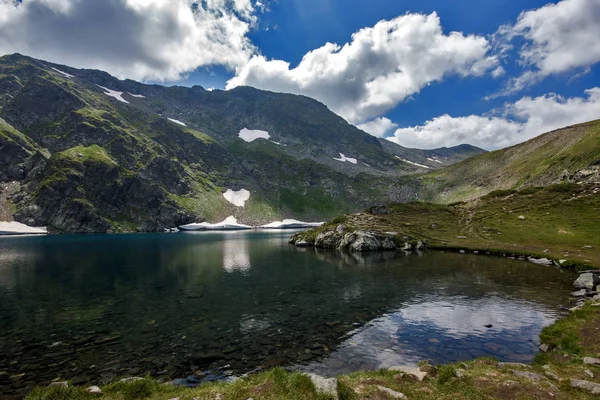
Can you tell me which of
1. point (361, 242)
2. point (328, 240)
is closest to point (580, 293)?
point (361, 242)

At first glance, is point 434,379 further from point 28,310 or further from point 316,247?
point 316,247

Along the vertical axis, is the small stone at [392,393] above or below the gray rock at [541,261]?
above

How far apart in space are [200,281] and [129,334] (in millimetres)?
28170

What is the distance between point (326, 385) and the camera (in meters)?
16.3

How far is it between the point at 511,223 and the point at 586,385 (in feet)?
371

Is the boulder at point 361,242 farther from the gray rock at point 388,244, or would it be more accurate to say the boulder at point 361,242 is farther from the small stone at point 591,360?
the small stone at point 591,360

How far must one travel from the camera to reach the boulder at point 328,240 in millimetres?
124119

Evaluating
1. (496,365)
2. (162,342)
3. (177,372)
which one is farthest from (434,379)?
(162,342)

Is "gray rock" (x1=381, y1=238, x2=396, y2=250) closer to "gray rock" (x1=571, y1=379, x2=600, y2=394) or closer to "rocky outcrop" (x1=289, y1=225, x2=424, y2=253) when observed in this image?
"rocky outcrop" (x1=289, y1=225, x2=424, y2=253)

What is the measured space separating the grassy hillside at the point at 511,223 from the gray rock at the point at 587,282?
614 inches

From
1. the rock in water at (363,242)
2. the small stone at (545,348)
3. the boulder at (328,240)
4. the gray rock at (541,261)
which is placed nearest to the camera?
the small stone at (545,348)

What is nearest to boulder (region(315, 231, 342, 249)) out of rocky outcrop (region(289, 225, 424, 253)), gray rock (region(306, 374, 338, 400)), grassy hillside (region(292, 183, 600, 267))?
rocky outcrop (region(289, 225, 424, 253))

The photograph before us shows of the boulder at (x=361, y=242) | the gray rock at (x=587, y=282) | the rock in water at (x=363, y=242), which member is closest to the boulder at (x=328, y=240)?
the boulder at (x=361, y=242)

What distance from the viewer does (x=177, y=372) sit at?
23.3 metres
